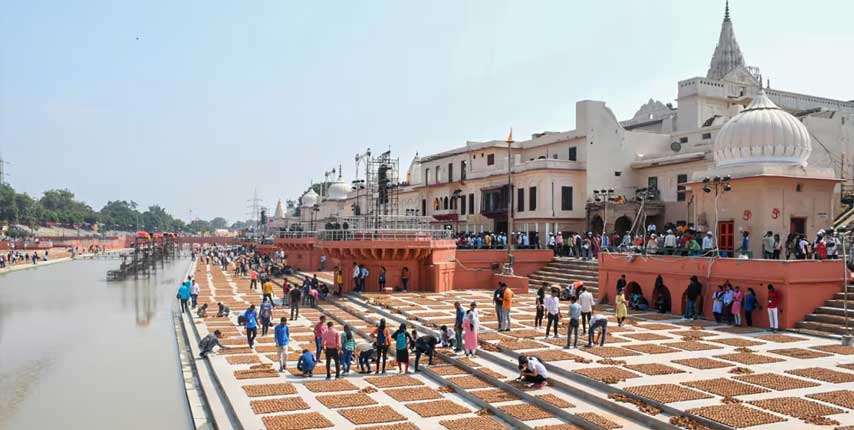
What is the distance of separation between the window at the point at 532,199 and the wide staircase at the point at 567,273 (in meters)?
5.42

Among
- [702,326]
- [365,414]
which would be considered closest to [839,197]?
[702,326]

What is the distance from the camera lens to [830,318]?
61.0ft

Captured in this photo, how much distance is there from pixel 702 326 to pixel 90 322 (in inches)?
1004

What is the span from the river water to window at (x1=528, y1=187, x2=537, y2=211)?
69.7 ft

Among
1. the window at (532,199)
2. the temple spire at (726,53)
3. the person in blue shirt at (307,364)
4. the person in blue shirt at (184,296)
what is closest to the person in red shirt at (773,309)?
the person in blue shirt at (307,364)

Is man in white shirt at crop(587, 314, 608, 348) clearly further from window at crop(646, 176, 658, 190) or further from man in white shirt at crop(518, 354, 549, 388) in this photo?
window at crop(646, 176, 658, 190)

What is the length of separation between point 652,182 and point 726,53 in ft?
117

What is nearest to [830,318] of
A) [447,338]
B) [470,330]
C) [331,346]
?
[470,330]

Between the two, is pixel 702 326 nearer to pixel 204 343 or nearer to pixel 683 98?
pixel 204 343

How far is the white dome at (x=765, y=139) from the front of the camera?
23.4 meters

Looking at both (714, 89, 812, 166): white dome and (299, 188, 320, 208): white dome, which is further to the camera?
(299, 188, 320, 208): white dome

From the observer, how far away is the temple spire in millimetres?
64769

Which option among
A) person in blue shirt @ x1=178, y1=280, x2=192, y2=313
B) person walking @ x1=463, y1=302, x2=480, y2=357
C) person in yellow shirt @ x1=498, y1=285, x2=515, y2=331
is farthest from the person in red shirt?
person in blue shirt @ x1=178, y1=280, x2=192, y2=313

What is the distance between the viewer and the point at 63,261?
86000 mm
